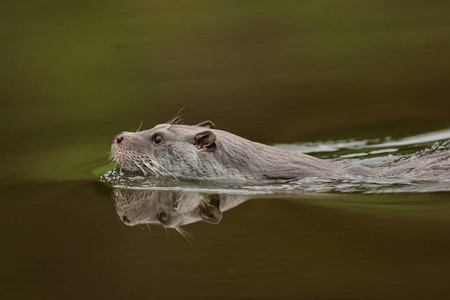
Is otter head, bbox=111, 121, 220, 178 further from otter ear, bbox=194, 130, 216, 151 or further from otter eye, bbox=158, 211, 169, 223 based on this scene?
otter eye, bbox=158, 211, 169, 223

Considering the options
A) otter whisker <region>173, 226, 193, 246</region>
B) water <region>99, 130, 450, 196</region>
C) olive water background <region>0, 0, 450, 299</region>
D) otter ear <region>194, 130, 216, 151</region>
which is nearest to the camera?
olive water background <region>0, 0, 450, 299</region>

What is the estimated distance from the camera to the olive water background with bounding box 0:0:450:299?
5.49 metres

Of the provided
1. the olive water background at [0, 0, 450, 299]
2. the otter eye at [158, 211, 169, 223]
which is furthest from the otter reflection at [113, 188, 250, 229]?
the olive water background at [0, 0, 450, 299]

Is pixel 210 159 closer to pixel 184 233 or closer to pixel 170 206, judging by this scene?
pixel 170 206

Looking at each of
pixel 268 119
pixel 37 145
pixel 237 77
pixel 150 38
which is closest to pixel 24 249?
pixel 37 145

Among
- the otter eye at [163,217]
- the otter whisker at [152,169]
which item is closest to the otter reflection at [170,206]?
the otter eye at [163,217]

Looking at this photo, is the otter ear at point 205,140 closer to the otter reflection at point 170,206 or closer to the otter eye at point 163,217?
the otter reflection at point 170,206

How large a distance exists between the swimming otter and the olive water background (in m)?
0.53

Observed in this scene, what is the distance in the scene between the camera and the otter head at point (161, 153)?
827cm

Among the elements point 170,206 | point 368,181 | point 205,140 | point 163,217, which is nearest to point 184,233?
point 163,217

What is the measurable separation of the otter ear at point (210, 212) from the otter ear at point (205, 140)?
812 mm

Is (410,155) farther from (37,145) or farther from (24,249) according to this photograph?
(24,249)

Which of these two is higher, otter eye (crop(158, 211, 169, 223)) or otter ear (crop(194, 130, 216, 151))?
otter ear (crop(194, 130, 216, 151))

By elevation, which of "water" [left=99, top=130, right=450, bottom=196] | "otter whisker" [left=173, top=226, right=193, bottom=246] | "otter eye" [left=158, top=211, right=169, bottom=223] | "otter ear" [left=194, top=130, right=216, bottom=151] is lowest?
"otter whisker" [left=173, top=226, right=193, bottom=246]
